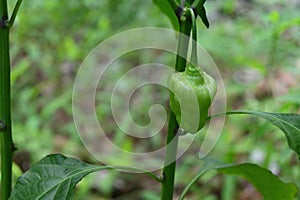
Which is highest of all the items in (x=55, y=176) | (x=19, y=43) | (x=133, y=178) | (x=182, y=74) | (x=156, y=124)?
(x=182, y=74)

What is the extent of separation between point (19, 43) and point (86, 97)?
44cm

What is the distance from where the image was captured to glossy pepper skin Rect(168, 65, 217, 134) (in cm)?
63

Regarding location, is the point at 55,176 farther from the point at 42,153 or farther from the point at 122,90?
the point at 122,90

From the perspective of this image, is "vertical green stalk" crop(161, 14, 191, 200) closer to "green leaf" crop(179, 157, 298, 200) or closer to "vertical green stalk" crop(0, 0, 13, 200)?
Result: "green leaf" crop(179, 157, 298, 200)

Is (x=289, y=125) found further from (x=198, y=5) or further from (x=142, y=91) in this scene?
(x=142, y=91)

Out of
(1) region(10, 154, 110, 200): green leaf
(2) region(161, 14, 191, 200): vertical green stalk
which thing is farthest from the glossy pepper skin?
(1) region(10, 154, 110, 200): green leaf

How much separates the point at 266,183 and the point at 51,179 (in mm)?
361

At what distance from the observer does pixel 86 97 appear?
2582 millimetres

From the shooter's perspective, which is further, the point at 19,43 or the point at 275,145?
the point at 19,43

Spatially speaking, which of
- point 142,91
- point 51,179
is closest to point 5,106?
point 51,179

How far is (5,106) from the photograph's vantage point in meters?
0.74

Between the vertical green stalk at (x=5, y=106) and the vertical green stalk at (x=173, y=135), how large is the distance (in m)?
0.23

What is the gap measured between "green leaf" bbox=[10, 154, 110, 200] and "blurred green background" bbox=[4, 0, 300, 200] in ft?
3.58

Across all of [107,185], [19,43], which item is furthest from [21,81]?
[107,185]
